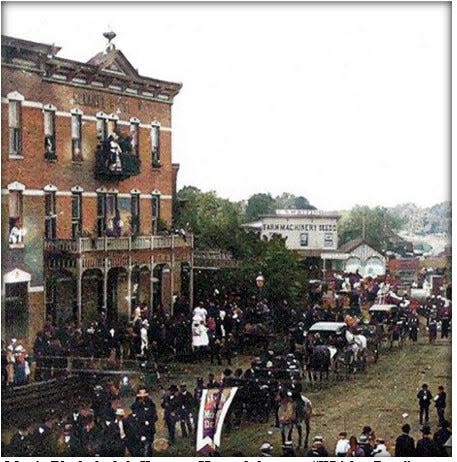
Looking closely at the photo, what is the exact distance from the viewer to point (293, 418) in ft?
30.5

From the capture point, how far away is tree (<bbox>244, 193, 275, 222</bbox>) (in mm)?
9617

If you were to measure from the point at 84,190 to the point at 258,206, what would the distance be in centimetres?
153

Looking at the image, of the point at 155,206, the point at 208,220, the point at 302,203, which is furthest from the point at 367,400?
the point at 155,206

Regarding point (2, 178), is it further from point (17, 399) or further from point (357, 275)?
point (357, 275)

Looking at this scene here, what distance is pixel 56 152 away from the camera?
9.53 m

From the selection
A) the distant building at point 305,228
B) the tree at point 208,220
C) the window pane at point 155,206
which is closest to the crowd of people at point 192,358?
the distant building at point 305,228

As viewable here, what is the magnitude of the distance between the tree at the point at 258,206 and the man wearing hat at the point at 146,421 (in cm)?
185

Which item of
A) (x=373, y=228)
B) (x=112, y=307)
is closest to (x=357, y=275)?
(x=373, y=228)

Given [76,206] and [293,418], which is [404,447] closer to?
[293,418]

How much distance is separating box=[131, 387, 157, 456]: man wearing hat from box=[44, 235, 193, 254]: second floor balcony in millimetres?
1369

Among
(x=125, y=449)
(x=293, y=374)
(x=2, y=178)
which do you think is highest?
(x=2, y=178)

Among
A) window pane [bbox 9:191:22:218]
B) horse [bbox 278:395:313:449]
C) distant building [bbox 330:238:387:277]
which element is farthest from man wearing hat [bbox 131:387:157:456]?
distant building [bbox 330:238:387:277]

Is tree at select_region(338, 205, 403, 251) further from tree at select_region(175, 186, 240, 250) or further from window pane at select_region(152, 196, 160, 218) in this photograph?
window pane at select_region(152, 196, 160, 218)

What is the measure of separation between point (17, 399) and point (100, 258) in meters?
1.40
